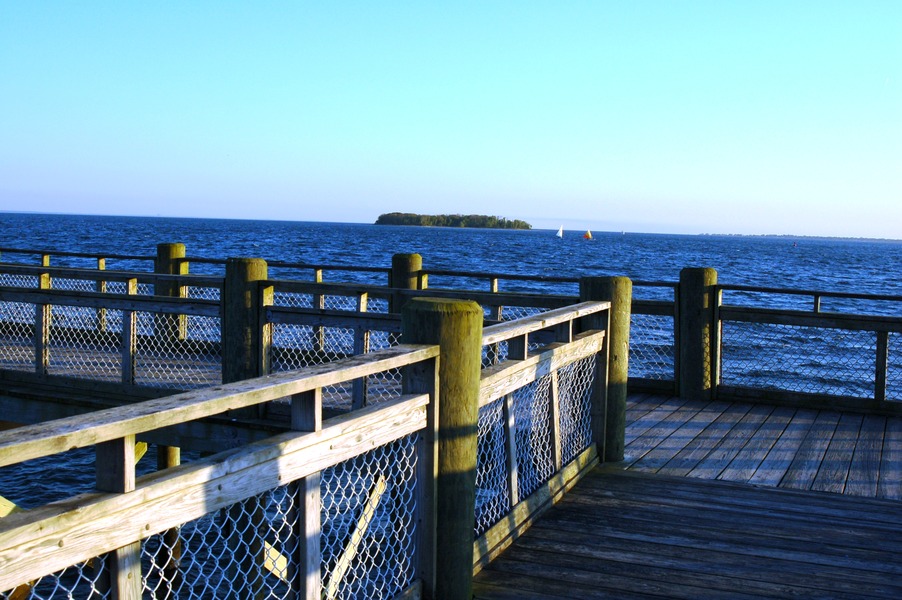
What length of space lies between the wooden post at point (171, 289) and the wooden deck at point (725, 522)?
686cm

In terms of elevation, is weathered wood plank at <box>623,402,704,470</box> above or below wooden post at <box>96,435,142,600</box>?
below

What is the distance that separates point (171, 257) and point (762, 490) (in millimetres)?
9616

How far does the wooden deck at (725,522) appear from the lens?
4402mm

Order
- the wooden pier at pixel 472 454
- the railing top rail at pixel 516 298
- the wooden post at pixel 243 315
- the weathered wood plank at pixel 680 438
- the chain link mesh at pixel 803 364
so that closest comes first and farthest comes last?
the wooden pier at pixel 472 454 < the weathered wood plank at pixel 680 438 < the railing top rail at pixel 516 298 < the wooden post at pixel 243 315 < the chain link mesh at pixel 803 364

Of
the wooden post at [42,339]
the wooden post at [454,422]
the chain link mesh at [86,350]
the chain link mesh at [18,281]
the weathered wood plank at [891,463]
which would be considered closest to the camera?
the wooden post at [454,422]

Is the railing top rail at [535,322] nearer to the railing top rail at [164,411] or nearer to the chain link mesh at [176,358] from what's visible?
the railing top rail at [164,411]

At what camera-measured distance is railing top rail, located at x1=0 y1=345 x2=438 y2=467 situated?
2.11 meters

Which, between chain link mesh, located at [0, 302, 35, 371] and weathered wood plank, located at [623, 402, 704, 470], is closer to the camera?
weathered wood plank, located at [623, 402, 704, 470]

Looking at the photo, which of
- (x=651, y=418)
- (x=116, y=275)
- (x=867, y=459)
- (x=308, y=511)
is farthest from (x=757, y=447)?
(x=116, y=275)

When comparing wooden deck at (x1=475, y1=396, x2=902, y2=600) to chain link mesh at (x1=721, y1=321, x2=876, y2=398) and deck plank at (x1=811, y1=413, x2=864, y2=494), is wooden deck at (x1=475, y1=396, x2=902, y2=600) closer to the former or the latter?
deck plank at (x1=811, y1=413, x2=864, y2=494)

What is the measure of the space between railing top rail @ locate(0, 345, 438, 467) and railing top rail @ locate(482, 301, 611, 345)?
40.2 inches

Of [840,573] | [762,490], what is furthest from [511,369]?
[762,490]

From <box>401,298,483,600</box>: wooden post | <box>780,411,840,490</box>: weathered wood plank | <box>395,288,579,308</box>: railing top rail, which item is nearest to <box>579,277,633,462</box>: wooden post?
<box>395,288,579,308</box>: railing top rail

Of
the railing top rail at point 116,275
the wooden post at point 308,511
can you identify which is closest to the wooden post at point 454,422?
the wooden post at point 308,511
